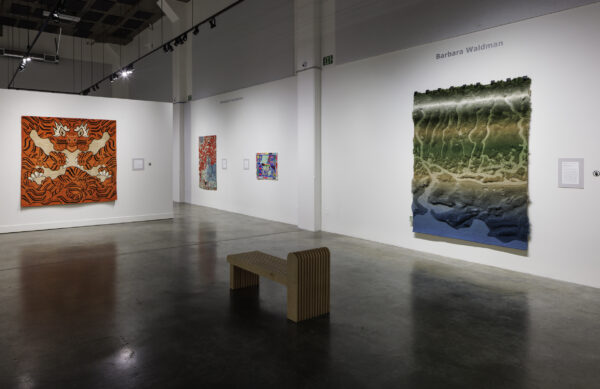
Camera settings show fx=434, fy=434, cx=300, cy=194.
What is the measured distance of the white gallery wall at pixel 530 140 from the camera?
5.60 meters

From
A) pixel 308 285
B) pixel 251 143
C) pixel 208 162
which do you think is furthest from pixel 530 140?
pixel 208 162

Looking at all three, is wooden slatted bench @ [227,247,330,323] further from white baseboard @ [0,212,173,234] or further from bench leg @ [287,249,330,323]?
white baseboard @ [0,212,173,234]

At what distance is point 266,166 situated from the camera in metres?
11.5

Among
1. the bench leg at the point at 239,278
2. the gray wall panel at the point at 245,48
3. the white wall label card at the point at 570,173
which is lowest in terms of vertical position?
the bench leg at the point at 239,278

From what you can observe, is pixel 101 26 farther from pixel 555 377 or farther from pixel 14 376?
pixel 555 377

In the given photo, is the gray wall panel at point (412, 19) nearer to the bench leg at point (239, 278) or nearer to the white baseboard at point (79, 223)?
the bench leg at point (239, 278)

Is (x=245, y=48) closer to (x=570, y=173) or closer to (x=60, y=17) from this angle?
(x=60, y=17)

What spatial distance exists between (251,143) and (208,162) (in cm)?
265

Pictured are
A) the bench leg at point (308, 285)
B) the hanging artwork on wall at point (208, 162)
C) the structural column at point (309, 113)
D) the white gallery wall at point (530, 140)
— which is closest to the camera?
the bench leg at point (308, 285)

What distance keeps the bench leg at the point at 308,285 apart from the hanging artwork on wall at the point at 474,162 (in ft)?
11.0

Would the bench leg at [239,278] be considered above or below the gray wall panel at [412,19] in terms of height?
below

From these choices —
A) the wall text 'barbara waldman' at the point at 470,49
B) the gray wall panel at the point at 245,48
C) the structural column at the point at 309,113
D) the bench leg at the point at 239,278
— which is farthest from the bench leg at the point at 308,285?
the gray wall panel at the point at 245,48

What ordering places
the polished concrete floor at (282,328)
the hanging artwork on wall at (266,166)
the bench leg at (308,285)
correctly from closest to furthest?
1. the polished concrete floor at (282,328)
2. the bench leg at (308,285)
3. the hanging artwork on wall at (266,166)

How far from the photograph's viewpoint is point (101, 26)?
17.7m
